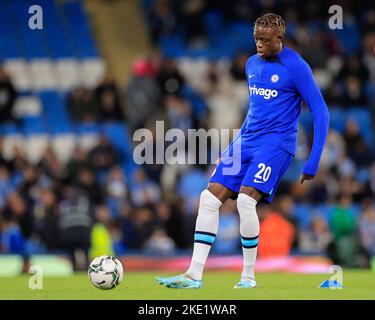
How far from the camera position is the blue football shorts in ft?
34.2

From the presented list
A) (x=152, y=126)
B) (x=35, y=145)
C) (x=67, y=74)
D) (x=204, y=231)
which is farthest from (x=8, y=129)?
(x=204, y=231)

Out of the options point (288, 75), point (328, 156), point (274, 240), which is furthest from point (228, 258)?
point (288, 75)

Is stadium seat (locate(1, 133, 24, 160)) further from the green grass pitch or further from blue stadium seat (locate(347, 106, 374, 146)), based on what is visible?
the green grass pitch

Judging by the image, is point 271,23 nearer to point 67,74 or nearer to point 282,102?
point 282,102

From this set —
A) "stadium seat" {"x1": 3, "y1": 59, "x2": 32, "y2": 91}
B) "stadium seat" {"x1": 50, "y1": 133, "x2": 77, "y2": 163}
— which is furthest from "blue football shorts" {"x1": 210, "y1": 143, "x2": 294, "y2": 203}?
"stadium seat" {"x1": 3, "y1": 59, "x2": 32, "y2": 91}

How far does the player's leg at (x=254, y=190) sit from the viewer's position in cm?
1037

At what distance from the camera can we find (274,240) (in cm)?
1831

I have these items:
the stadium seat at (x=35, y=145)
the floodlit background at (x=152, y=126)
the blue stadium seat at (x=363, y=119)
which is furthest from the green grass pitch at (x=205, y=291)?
the blue stadium seat at (x=363, y=119)

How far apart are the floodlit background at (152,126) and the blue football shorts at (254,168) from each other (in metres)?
7.09

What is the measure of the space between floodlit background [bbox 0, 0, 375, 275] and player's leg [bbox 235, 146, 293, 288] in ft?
23.3

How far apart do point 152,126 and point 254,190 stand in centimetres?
1126

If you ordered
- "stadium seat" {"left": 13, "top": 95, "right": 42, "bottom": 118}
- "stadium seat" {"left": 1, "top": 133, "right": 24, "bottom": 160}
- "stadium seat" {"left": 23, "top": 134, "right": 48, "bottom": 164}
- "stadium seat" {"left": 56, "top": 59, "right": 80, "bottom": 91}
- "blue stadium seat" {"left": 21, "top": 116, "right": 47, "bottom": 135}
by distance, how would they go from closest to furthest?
"stadium seat" {"left": 1, "top": 133, "right": 24, "bottom": 160}
"stadium seat" {"left": 23, "top": 134, "right": 48, "bottom": 164}
"blue stadium seat" {"left": 21, "top": 116, "right": 47, "bottom": 135}
"stadium seat" {"left": 13, "top": 95, "right": 42, "bottom": 118}
"stadium seat" {"left": 56, "top": 59, "right": 80, "bottom": 91}

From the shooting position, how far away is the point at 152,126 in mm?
21562
